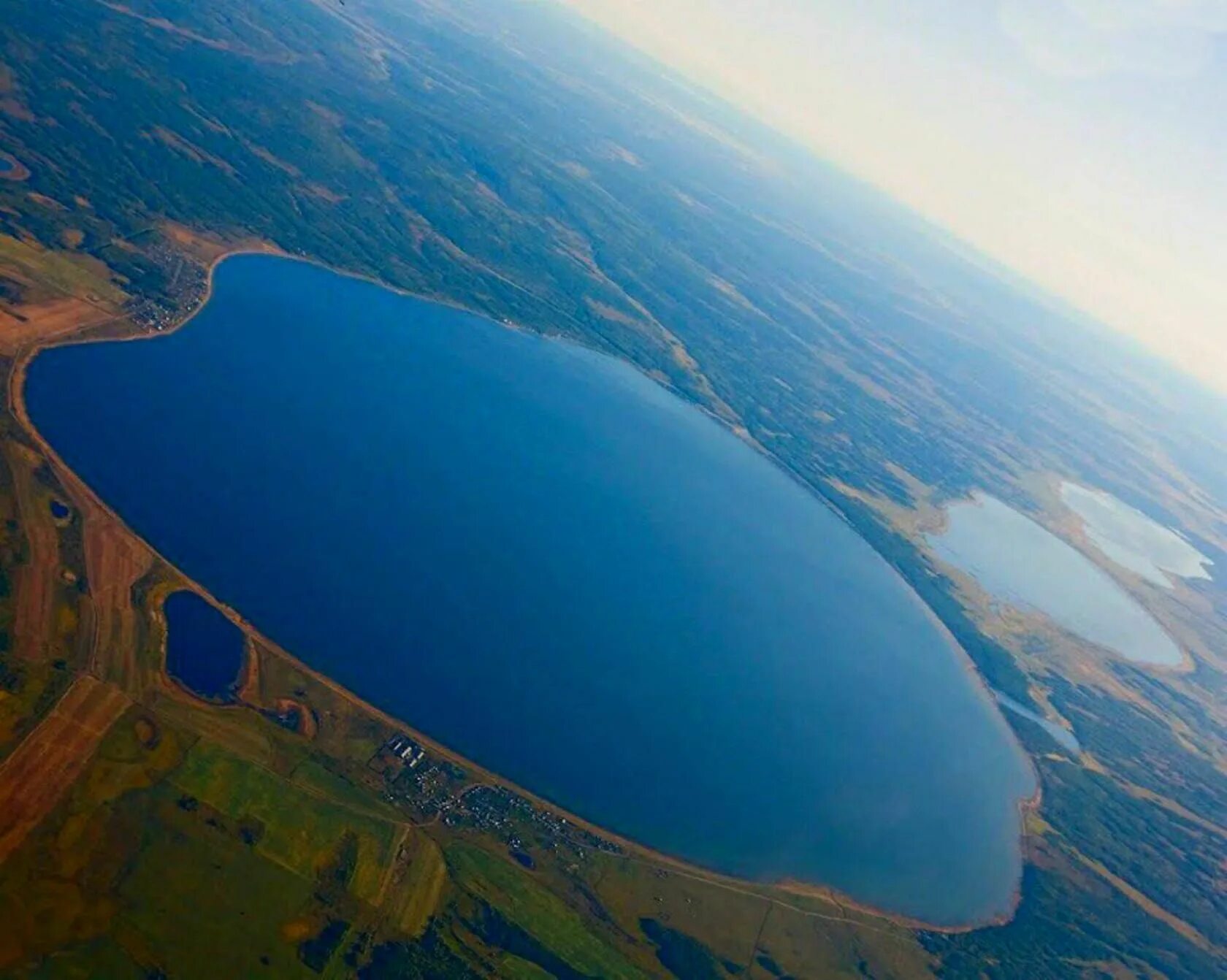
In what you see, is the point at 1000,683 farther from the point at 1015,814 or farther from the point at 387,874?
the point at 387,874

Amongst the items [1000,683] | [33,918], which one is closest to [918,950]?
[1000,683]

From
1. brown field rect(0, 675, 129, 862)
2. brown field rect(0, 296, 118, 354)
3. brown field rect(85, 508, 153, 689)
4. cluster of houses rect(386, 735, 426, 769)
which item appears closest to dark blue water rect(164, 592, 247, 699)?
brown field rect(85, 508, 153, 689)

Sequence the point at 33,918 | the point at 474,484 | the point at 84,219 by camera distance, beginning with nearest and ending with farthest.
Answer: the point at 33,918
the point at 474,484
the point at 84,219

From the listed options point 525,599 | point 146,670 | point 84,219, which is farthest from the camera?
point 84,219

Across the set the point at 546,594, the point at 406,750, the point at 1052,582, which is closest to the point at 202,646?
the point at 406,750

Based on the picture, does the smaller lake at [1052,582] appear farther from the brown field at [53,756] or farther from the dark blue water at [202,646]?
the brown field at [53,756]

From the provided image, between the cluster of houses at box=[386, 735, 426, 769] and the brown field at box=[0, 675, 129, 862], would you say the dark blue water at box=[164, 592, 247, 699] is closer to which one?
the brown field at box=[0, 675, 129, 862]
